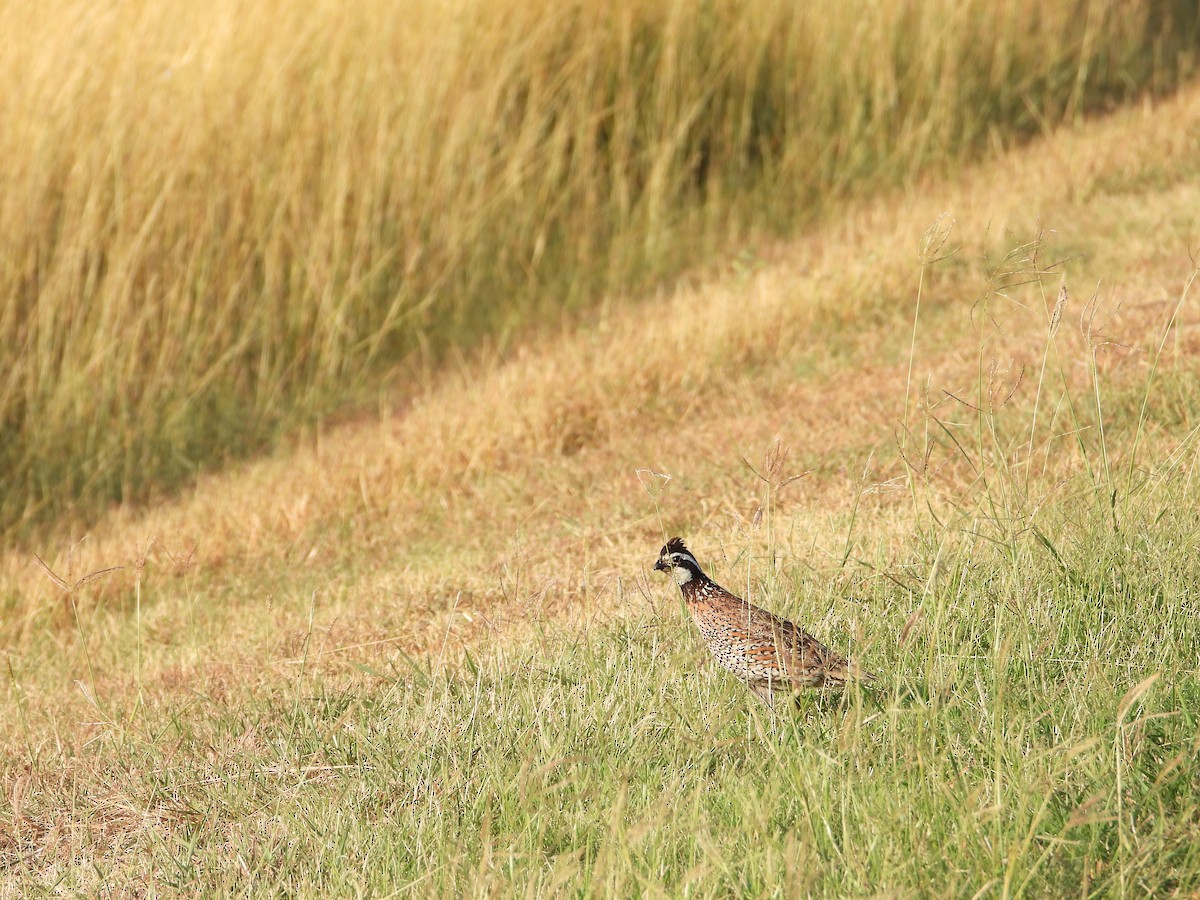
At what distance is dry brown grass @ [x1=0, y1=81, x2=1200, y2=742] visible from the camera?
481 centimetres

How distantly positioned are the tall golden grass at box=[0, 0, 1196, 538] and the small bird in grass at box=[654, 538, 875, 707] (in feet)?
14.6

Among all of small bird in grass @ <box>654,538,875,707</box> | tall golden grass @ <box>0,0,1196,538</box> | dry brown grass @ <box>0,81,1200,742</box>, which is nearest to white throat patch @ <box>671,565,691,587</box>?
small bird in grass @ <box>654,538,875,707</box>

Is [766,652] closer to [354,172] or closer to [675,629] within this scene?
[675,629]

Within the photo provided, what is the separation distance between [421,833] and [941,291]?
4.92 meters

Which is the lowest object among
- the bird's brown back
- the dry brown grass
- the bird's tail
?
the dry brown grass

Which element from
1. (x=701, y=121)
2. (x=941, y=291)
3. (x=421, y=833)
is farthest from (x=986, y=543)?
(x=701, y=121)

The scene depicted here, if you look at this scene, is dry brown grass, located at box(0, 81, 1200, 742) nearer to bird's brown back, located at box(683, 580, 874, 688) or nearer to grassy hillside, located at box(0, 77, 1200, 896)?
grassy hillside, located at box(0, 77, 1200, 896)

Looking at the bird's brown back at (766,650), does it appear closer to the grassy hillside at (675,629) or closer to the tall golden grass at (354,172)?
the grassy hillside at (675,629)

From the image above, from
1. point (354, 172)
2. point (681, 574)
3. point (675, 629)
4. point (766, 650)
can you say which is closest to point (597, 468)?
point (675, 629)

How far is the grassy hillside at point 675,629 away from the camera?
2.80 meters

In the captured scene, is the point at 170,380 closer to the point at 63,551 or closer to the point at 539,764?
the point at 63,551

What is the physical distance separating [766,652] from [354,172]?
218 inches

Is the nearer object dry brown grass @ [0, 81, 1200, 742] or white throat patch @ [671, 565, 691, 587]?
white throat patch @ [671, 565, 691, 587]

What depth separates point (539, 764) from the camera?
10.6ft
